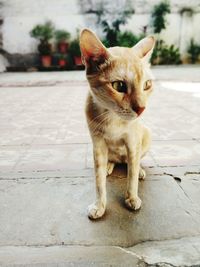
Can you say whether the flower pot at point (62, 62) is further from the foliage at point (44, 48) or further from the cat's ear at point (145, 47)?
the cat's ear at point (145, 47)

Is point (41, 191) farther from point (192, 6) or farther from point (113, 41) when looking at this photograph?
point (192, 6)

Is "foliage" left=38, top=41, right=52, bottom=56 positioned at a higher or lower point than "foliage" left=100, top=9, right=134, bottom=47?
lower

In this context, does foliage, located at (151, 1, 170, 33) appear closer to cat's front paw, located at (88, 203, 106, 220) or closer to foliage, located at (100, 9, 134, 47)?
foliage, located at (100, 9, 134, 47)

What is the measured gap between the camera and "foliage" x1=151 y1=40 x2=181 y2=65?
995 cm

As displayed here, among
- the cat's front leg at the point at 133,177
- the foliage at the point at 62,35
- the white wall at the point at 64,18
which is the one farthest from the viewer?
the foliage at the point at 62,35

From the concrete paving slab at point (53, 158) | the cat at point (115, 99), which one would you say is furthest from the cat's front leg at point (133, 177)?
the concrete paving slab at point (53, 158)

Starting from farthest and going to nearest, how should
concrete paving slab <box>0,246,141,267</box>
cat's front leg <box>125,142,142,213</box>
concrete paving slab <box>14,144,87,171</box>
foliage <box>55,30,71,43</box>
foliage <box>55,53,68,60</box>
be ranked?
foliage <box>55,30,71,43</box>
foliage <box>55,53,68,60</box>
concrete paving slab <box>14,144,87,171</box>
cat's front leg <box>125,142,142,213</box>
concrete paving slab <box>0,246,141,267</box>

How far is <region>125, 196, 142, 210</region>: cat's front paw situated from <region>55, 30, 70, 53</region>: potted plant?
877cm

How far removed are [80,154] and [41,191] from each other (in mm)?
685

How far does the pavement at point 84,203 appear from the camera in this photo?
130 cm

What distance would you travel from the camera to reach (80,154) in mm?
2449

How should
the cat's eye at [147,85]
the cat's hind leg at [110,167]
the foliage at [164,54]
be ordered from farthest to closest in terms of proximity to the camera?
the foliage at [164,54], the cat's hind leg at [110,167], the cat's eye at [147,85]

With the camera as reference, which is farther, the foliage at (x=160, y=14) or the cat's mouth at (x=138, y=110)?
the foliage at (x=160, y=14)

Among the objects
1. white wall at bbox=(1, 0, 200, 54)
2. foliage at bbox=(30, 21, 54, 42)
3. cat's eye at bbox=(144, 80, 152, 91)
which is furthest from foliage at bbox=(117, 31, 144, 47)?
cat's eye at bbox=(144, 80, 152, 91)
